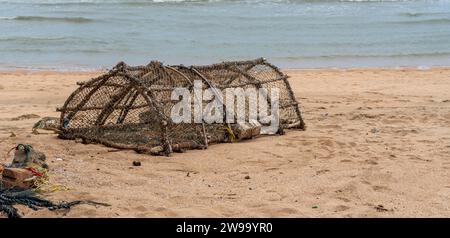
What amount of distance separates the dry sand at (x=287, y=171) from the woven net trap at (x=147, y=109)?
19 centimetres

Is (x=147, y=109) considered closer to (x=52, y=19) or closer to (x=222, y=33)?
(x=222, y=33)

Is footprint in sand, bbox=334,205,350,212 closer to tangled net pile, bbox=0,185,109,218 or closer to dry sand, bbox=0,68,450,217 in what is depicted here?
dry sand, bbox=0,68,450,217

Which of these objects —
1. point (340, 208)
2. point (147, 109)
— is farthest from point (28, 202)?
point (147, 109)

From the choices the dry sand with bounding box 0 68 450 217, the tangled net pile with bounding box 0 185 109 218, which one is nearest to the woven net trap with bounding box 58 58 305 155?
the dry sand with bounding box 0 68 450 217

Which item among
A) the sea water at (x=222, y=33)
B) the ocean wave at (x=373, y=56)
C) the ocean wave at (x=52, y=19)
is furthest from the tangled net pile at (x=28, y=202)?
the ocean wave at (x=52, y=19)

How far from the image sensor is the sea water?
16.6m

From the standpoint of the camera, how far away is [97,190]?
221 inches

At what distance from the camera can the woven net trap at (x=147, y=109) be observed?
281 inches

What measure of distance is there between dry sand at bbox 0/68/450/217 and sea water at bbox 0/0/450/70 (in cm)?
660

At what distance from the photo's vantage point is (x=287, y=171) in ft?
21.2

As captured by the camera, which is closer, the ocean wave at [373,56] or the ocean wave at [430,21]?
the ocean wave at [373,56]

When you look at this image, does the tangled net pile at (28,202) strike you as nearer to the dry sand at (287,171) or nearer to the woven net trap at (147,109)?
the dry sand at (287,171)
